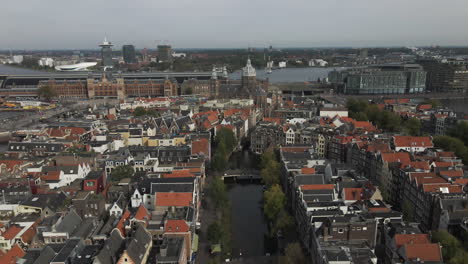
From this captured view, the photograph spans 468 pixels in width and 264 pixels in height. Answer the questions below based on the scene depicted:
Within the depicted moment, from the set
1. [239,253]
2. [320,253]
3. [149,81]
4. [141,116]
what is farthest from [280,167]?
[149,81]

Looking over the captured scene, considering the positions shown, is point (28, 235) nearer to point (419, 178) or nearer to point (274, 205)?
point (274, 205)

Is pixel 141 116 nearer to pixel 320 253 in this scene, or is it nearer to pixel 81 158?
pixel 81 158

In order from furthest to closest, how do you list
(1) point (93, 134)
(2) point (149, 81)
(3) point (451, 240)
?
(2) point (149, 81), (1) point (93, 134), (3) point (451, 240)

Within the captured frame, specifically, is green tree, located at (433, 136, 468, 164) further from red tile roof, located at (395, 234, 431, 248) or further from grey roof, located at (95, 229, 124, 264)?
grey roof, located at (95, 229, 124, 264)

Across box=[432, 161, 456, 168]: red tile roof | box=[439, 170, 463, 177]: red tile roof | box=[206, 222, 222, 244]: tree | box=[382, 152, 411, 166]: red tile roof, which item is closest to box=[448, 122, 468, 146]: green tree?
box=[432, 161, 456, 168]: red tile roof

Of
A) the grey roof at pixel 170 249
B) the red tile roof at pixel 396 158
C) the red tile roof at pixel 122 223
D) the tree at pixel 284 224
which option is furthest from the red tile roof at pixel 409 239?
the red tile roof at pixel 122 223

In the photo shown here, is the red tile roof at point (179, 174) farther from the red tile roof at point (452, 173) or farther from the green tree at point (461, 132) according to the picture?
the green tree at point (461, 132)
